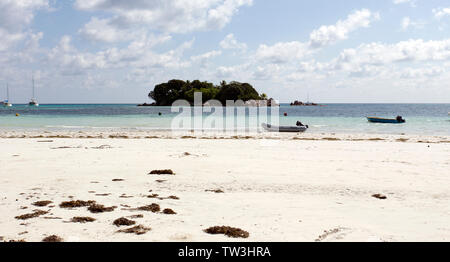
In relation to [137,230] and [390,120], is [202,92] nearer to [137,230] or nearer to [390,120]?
[390,120]

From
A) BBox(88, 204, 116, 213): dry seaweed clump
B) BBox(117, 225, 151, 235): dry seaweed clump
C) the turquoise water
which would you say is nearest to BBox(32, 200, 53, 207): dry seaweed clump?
BBox(88, 204, 116, 213): dry seaweed clump

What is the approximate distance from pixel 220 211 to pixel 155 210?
1.35m

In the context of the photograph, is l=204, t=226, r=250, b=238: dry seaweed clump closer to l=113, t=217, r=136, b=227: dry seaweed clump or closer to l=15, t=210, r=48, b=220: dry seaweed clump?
l=113, t=217, r=136, b=227: dry seaweed clump

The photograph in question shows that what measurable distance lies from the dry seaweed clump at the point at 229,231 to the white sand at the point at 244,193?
0.14 meters

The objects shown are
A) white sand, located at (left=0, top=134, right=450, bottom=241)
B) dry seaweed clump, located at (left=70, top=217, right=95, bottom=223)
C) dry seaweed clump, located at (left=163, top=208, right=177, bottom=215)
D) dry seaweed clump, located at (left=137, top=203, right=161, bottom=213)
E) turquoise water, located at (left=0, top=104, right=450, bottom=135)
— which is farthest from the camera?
turquoise water, located at (left=0, top=104, right=450, bottom=135)

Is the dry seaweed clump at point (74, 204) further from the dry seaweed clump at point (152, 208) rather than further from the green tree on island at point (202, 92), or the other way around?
the green tree on island at point (202, 92)

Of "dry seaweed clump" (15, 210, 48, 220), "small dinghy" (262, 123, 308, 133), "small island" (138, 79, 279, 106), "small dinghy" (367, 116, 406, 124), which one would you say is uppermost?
"small island" (138, 79, 279, 106)

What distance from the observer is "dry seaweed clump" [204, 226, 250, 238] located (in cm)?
570

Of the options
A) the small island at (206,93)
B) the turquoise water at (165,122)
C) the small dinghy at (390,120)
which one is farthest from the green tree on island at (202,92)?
the small dinghy at (390,120)

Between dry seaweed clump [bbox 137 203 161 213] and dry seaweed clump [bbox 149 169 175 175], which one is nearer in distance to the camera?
dry seaweed clump [bbox 137 203 161 213]

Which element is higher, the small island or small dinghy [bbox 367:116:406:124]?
the small island

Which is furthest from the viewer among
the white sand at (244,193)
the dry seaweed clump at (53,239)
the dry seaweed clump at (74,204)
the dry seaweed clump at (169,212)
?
the dry seaweed clump at (74,204)

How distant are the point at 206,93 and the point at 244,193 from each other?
142m

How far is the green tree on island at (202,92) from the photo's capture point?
142500 mm
